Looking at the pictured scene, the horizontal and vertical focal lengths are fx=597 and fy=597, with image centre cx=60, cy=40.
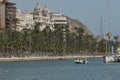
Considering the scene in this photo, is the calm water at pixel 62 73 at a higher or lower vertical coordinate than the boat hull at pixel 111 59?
lower

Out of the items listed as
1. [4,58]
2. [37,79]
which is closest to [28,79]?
[37,79]

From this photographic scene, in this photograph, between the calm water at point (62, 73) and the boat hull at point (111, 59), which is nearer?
the calm water at point (62, 73)

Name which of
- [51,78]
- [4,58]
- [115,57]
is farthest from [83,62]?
[51,78]

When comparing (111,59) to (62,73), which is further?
(111,59)

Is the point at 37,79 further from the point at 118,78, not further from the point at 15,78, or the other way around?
the point at 118,78

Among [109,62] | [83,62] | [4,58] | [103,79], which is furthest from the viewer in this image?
[4,58]

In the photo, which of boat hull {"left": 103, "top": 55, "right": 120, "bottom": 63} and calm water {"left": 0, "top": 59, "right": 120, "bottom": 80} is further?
boat hull {"left": 103, "top": 55, "right": 120, "bottom": 63}

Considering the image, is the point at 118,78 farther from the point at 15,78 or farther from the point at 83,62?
the point at 83,62

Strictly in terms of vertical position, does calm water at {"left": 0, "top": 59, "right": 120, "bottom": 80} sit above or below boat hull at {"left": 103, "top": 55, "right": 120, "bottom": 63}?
below

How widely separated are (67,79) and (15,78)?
29.0 ft

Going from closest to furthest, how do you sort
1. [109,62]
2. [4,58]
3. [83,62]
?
[109,62] → [83,62] → [4,58]

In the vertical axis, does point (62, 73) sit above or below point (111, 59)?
below

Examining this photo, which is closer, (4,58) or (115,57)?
(115,57)

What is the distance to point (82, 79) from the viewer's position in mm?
89562
